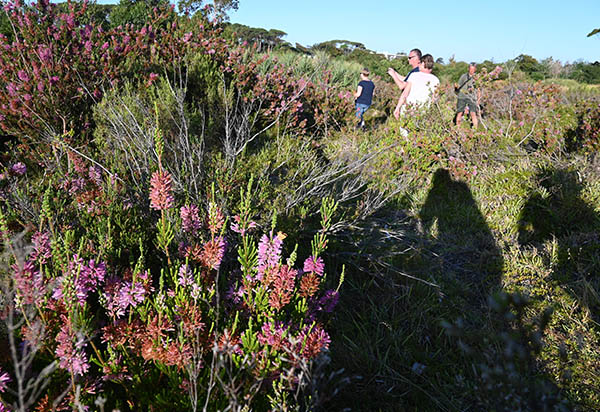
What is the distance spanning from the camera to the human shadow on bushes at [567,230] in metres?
3.17

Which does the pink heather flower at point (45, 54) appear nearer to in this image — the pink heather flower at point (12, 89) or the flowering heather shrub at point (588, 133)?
the pink heather flower at point (12, 89)

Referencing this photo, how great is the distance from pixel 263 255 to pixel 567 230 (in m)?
3.52

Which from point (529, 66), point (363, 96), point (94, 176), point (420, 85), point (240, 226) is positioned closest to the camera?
point (240, 226)

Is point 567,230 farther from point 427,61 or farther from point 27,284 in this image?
point 27,284

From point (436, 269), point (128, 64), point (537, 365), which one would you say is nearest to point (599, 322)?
point (537, 365)

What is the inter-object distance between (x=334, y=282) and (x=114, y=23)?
1287cm

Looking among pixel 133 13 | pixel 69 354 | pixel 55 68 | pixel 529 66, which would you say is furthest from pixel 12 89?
pixel 529 66

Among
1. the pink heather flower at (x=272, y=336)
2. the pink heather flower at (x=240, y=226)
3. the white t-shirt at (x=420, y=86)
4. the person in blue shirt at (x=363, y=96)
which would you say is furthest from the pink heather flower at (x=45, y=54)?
the person in blue shirt at (x=363, y=96)

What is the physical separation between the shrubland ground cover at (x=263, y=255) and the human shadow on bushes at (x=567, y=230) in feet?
0.08

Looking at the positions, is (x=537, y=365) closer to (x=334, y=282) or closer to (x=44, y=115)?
(x=334, y=282)

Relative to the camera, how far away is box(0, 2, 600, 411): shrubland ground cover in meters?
1.56

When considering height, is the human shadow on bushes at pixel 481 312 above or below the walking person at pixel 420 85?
below

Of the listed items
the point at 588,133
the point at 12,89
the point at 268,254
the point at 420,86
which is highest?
the point at 420,86

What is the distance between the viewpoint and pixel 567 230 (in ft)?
12.9
